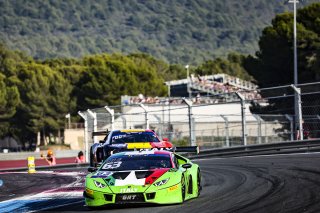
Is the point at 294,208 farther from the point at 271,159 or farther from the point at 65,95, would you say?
the point at 65,95

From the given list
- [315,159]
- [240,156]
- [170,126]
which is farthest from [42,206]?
[170,126]

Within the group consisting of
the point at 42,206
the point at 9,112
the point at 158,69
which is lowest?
the point at 42,206

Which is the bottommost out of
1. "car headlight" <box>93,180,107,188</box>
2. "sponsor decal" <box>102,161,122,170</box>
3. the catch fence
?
"car headlight" <box>93,180,107,188</box>

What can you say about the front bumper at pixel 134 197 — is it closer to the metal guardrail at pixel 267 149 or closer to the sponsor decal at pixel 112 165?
the sponsor decal at pixel 112 165

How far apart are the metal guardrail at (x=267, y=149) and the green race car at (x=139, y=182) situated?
11329 mm

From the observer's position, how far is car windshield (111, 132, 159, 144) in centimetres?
2223

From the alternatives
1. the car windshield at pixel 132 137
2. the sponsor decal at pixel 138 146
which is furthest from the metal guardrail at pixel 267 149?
the sponsor decal at pixel 138 146

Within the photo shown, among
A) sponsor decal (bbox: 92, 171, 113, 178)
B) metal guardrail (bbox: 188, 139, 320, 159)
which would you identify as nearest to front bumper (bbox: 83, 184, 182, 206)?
sponsor decal (bbox: 92, 171, 113, 178)

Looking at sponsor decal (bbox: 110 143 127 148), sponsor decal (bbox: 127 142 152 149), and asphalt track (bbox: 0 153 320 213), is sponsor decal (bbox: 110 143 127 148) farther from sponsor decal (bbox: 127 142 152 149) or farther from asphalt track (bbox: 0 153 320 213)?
asphalt track (bbox: 0 153 320 213)

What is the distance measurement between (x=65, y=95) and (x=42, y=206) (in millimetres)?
80753

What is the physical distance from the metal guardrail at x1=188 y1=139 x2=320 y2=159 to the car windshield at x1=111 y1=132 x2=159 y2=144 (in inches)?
209

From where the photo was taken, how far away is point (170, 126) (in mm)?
35219

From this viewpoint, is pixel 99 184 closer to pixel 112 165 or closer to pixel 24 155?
pixel 112 165

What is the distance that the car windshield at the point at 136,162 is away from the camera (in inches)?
559
